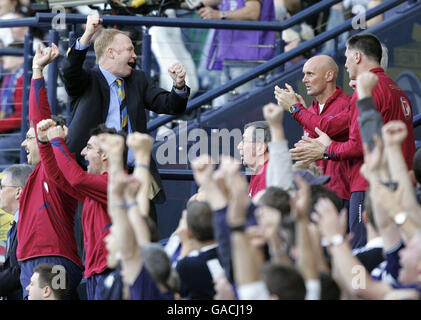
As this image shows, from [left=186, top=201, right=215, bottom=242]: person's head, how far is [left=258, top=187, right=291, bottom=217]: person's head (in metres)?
0.25

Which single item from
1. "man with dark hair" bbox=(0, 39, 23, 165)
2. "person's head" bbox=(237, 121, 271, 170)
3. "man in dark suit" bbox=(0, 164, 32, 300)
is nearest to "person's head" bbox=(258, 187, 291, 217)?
"person's head" bbox=(237, 121, 271, 170)

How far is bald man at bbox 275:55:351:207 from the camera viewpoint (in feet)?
19.2

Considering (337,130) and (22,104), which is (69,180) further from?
(22,104)

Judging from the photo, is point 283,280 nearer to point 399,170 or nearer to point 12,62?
point 399,170

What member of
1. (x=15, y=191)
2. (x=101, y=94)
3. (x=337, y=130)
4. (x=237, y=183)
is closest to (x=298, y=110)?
(x=337, y=130)

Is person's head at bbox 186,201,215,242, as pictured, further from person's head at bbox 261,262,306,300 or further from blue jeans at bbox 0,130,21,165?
blue jeans at bbox 0,130,21,165

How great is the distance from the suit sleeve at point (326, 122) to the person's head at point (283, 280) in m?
2.36

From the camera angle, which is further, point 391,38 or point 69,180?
point 391,38

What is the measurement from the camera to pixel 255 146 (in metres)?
5.75

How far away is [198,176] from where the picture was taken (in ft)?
12.6

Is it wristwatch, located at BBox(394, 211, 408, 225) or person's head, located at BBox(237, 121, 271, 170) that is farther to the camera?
person's head, located at BBox(237, 121, 271, 170)

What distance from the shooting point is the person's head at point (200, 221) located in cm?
431

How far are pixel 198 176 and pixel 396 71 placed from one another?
4.21 m

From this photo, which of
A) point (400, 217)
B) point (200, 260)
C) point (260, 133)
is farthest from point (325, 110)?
point (400, 217)
